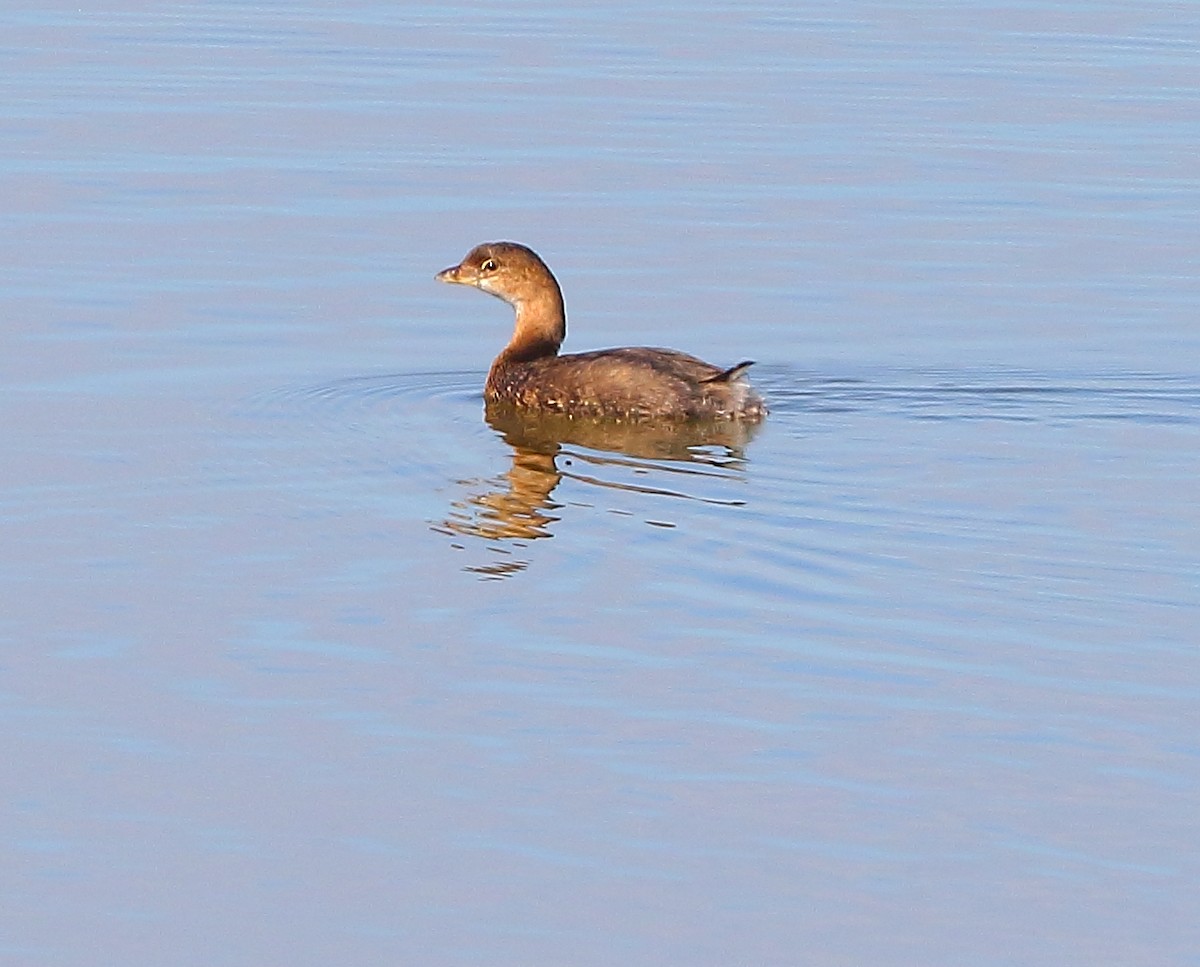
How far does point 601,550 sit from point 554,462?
5.65 feet

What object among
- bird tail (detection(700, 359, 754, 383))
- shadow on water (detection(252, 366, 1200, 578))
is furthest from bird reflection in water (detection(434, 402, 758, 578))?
bird tail (detection(700, 359, 754, 383))

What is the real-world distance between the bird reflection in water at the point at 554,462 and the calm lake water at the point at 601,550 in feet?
0.13

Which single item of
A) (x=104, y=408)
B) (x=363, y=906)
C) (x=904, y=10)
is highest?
(x=904, y=10)

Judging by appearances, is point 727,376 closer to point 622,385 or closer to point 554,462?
point 622,385

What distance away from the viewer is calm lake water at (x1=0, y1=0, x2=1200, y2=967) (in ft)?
19.4

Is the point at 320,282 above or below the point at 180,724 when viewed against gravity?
above

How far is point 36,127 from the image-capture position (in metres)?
17.5

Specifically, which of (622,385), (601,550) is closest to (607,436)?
(622,385)

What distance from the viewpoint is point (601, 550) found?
28.3 feet

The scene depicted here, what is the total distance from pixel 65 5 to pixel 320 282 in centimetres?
1042

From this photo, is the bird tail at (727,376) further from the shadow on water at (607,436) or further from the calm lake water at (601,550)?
the calm lake water at (601,550)

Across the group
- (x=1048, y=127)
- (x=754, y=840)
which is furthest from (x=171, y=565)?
(x=1048, y=127)

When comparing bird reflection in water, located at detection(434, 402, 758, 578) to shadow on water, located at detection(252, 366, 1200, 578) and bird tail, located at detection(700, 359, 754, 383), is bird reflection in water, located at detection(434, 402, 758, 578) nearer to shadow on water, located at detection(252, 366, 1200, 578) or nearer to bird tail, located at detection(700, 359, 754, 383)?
shadow on water, located at detection(252, 366, 1200, 578)

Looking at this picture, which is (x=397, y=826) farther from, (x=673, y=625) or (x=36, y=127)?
(x=36, y=127)
